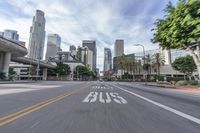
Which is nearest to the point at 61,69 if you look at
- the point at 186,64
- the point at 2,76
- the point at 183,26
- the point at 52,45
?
the point at 2,76

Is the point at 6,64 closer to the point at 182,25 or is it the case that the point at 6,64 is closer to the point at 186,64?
the point at 182,25

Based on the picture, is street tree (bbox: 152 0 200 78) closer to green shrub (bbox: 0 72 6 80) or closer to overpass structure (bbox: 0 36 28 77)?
overpass structure (bbox: 0 36 28 77)

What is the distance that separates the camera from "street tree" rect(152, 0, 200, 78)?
16.2 metres

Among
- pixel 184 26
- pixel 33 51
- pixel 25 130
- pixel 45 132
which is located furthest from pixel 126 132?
pixel 33 51

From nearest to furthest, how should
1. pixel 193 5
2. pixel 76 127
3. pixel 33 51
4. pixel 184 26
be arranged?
pixel 76 127 → pixel 193 5 → pixel 184 26 → pixel 33 51

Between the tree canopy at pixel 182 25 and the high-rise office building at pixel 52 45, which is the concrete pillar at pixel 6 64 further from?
the high-rise office building at pixel 52 45

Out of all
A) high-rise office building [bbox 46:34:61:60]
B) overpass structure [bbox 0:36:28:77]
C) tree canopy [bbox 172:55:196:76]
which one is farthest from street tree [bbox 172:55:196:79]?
high-rise office building [bbox 46:34:61:60]

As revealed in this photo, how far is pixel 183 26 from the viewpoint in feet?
60.0

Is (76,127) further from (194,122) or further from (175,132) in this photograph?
(194,122)

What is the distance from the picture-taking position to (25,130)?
12.5ft

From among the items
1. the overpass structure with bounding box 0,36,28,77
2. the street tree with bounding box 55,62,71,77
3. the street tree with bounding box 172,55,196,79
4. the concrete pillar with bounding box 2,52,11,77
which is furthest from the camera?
the street tree with bounding box 55,62,71,77

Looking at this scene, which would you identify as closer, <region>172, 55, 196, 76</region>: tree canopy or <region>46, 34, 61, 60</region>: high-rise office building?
<region>172, 55, 196, 76</region>: tree canopy

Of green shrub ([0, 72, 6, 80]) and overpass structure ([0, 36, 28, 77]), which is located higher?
overpass structure ([0, 36, 28, 77])

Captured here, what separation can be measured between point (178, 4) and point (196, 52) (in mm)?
8656
